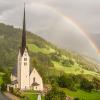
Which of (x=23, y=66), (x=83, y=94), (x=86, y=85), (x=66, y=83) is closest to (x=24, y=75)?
(x=23, y=66)

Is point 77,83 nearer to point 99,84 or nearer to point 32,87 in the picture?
point 99,84

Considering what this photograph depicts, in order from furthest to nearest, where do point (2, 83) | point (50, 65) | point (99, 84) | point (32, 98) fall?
point (50, 65), point (99, 84), point (2, 83), point (32, 98)

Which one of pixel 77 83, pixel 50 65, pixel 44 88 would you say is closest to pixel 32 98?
pixel 44 88

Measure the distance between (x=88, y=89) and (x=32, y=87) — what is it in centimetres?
1298

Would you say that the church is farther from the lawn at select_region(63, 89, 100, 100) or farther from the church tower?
the lawn at select_region(63, 89, 100, 100)

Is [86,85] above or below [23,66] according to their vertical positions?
below

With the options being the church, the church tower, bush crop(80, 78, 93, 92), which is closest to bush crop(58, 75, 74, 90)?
bush crop(80, 78, 93, 92)

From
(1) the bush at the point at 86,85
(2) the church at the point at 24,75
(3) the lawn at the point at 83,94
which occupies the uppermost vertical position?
(2) the church at the point at 24,75

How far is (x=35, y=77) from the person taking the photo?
10581 centimetres

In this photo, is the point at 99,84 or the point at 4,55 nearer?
the point at 99,84

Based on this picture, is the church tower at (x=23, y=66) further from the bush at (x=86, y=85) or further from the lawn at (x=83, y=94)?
the bush at (x=86, y=85)

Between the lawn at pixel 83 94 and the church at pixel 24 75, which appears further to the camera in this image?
the church at pixel 24 75

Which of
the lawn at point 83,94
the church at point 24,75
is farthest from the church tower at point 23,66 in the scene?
the lawn at point 83,94

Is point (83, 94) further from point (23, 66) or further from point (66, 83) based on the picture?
point (23, 66)
